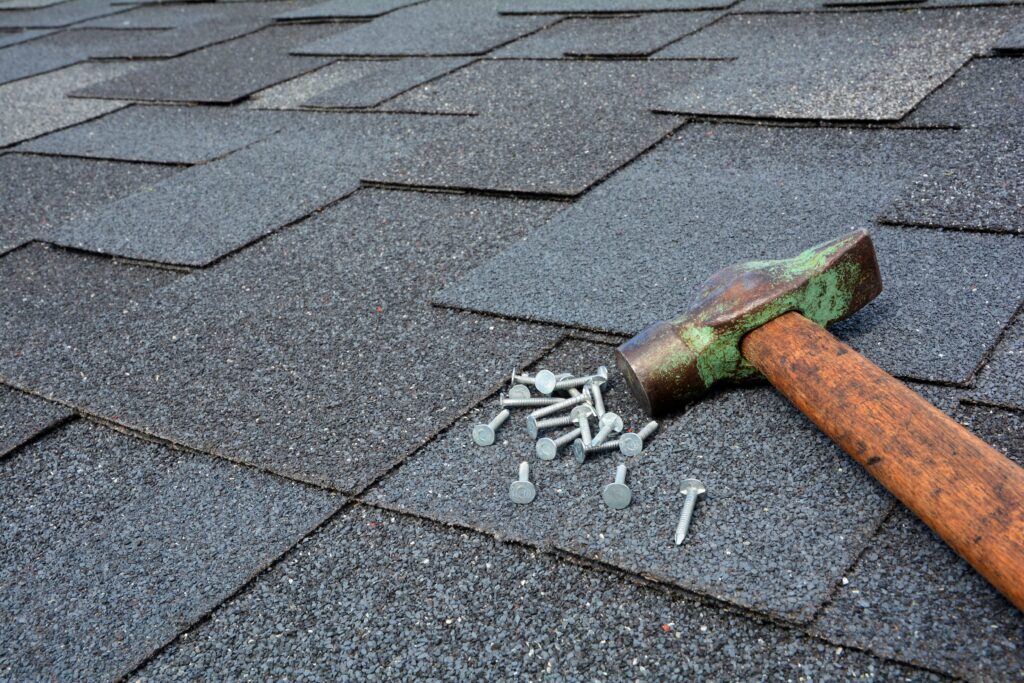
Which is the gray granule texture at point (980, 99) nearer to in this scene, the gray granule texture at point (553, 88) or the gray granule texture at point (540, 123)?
the gray granule texture at point (540, 123)

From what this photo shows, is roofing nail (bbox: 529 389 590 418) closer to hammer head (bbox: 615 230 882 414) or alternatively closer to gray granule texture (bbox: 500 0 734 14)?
hammer head (bbox: 615 230 882 414)

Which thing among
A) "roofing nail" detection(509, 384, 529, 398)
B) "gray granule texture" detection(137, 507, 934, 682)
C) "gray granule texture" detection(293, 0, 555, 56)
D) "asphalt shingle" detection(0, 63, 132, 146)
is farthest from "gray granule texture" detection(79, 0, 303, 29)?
"gray granule texture" detection(137, 507, 934, 682)

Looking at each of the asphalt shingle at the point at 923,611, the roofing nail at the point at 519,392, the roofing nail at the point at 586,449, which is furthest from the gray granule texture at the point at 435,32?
the asphalt shingle at the point at 923,611

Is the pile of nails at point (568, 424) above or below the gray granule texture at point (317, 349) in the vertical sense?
above

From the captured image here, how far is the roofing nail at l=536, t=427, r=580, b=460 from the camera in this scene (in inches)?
90.9

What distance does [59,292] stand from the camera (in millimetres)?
3717

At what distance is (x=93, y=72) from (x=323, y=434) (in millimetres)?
5802

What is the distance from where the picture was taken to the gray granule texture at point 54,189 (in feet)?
14.5

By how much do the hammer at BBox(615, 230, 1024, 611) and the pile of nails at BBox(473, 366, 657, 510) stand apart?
0.41ft

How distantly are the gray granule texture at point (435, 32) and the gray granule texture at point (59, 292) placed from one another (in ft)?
9.51

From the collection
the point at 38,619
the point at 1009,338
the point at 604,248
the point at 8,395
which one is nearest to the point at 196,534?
the point at 38,619

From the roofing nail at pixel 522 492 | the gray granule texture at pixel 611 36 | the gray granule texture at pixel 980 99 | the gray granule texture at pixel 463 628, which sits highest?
the gray granule texture at pixel 980 99

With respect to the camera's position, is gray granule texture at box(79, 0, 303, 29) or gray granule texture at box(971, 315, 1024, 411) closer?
gray granule texture at box(971, 315, 1024, 411)

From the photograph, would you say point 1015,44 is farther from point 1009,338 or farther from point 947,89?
point 1009,338
